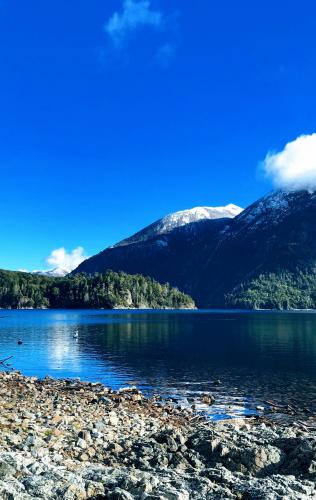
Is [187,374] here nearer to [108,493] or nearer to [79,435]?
[79,435]

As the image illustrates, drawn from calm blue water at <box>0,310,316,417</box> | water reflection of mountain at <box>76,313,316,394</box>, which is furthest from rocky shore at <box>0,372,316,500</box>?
water reflection of mountain at <box>76,313,316,394</box>

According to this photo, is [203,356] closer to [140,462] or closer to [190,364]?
[190,364]

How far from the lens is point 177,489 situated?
1917 cm

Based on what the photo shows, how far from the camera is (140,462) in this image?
2316cm

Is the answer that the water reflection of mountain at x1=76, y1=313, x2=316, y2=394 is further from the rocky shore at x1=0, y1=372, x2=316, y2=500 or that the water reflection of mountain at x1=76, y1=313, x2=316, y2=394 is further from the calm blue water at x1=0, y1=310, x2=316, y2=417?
the rocky shore at x1=0, y1=372, x2=316, y2=500

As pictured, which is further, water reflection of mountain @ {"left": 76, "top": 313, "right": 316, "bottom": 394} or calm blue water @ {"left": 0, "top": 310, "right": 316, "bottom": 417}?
water reflection of mountain @ {"left": 76, "top": 313, "right": 316, "bottom": 394}

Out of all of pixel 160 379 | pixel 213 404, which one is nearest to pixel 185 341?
pixel 160 379

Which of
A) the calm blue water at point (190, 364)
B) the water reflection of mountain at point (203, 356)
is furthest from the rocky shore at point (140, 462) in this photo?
the water reflection of mountain at point (203, 356)

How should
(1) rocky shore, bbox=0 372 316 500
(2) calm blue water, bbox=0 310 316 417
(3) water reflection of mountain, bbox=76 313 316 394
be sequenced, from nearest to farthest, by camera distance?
(1) rocky shore, bbox=0 372 316 500, (2) calm blue water, bbox=0 310 316 417, (3) water reflection of mountain, bbox=76 313 316 394

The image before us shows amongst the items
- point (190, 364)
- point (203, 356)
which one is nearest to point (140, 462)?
point (190, 364)

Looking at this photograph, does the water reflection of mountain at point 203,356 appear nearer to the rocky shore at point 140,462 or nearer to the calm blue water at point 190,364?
the calm blue water at point 190,364

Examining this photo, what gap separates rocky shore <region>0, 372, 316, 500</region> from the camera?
18.9 m

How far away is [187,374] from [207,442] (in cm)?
4548

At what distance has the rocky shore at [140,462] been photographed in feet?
61.9
